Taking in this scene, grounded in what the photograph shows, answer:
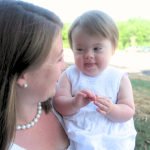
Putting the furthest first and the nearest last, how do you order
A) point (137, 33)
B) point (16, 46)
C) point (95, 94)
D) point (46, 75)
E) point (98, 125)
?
1. point (137, 33)
2. point (95, 94)
3. point (98, 125)
4. point (46, 75)
5. point (16, 46)

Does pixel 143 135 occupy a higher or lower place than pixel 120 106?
lower

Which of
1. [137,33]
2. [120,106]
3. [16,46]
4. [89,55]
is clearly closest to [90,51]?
[89,55]

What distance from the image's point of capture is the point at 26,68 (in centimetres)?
90

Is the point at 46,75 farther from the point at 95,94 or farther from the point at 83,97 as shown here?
→ the point at 95,94

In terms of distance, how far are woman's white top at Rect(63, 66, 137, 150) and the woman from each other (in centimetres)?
17

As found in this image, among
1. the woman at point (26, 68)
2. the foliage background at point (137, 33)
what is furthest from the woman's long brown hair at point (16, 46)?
the foliage background at point (137, 33)

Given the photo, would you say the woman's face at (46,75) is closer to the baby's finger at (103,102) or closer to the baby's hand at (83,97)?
the baby's hand at (83,97)

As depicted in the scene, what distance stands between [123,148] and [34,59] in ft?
2.61

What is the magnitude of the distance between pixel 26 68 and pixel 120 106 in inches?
26.4

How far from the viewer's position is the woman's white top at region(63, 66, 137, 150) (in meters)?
1.06

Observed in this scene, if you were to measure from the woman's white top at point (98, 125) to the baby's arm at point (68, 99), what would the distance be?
0.05 meters

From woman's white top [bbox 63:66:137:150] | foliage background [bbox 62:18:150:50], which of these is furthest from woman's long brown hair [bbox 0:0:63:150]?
foliage background [bbox 62:18:150:50]

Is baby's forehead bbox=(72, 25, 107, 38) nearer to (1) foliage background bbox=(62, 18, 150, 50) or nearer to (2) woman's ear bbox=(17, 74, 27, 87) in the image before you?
(2) woman's ear bbox=(17, 74, 27, 87)

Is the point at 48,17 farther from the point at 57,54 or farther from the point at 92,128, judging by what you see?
the point at 92,128
